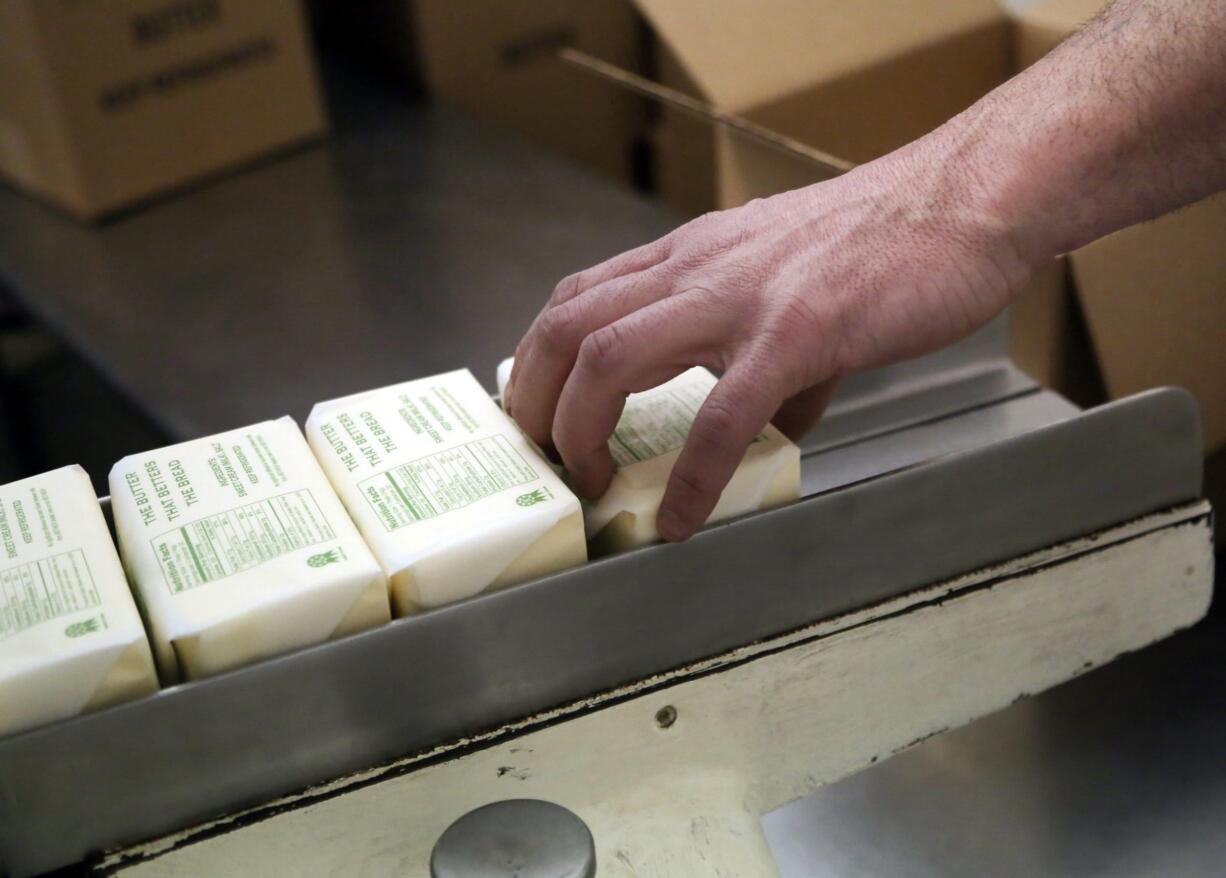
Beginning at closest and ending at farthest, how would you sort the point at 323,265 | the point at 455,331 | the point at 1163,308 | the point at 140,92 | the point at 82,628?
the point at 82,628
the point at 1163,308
the point at 455,331
the point at 323,265
the point at 140,92

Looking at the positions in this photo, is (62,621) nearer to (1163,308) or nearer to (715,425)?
(715,425)

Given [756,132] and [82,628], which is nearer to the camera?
[82,628]

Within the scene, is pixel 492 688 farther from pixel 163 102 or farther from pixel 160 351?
pixel 163 102

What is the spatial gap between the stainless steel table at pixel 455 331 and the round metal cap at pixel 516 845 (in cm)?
20

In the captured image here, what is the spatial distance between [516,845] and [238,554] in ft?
0.63

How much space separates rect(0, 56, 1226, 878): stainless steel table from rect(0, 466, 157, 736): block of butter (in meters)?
0.39

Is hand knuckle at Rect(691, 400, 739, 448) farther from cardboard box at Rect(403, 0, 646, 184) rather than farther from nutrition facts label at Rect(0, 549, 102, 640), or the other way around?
cardboard box at Rect(403, 0, 646, 184)

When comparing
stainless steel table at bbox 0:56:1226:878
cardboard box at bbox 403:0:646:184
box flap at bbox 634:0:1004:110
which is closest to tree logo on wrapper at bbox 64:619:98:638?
stainless steel table at bbox 0:56:1226:878

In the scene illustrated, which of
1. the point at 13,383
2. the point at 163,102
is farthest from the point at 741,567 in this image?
the point at 13,383

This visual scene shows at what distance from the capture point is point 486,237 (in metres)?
1.45

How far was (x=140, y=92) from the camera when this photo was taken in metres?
1.56

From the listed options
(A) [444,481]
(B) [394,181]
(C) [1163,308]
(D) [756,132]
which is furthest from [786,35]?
(B) [394,181]

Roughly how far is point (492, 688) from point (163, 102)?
120 centimetres

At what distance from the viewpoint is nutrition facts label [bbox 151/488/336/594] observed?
1.99 feet
